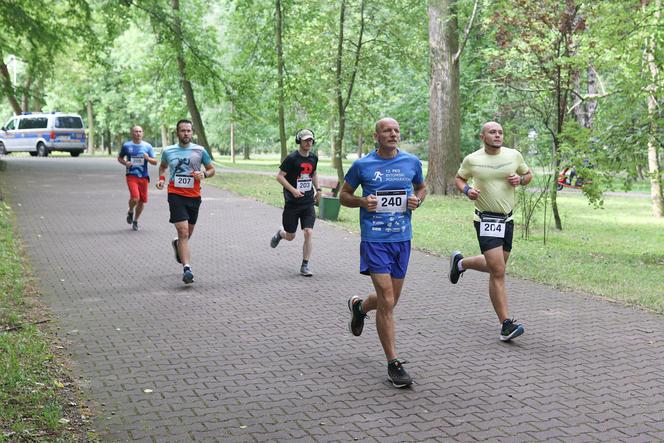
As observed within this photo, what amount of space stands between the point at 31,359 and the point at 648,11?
37.9 ft

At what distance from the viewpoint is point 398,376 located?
602cm

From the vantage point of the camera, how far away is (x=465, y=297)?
965 cm

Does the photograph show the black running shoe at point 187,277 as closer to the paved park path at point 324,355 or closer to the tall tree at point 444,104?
the paved park path at point 324,355

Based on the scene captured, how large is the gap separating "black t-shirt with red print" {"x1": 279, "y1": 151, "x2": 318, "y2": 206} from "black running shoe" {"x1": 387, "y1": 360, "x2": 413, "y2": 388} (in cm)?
499

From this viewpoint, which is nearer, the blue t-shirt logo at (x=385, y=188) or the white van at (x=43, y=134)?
the blue t-shirt logo at (x=385, y=188)

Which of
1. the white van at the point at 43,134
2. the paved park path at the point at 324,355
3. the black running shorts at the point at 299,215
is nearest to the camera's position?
the paved park path at the point at 324,355

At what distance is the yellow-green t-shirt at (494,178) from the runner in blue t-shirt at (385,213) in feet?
4.85

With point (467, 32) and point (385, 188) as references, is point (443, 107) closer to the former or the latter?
point (467, 32)

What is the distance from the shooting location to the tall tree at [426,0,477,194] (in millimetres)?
23938

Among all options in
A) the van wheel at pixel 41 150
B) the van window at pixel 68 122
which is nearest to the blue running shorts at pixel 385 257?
the van window at pixel 68 122

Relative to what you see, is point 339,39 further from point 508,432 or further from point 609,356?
point 508,432

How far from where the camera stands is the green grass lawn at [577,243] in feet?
35.5

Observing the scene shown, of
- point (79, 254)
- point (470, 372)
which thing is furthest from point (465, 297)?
point (79, 254)

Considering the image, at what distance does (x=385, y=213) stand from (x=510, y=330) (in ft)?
6.53
